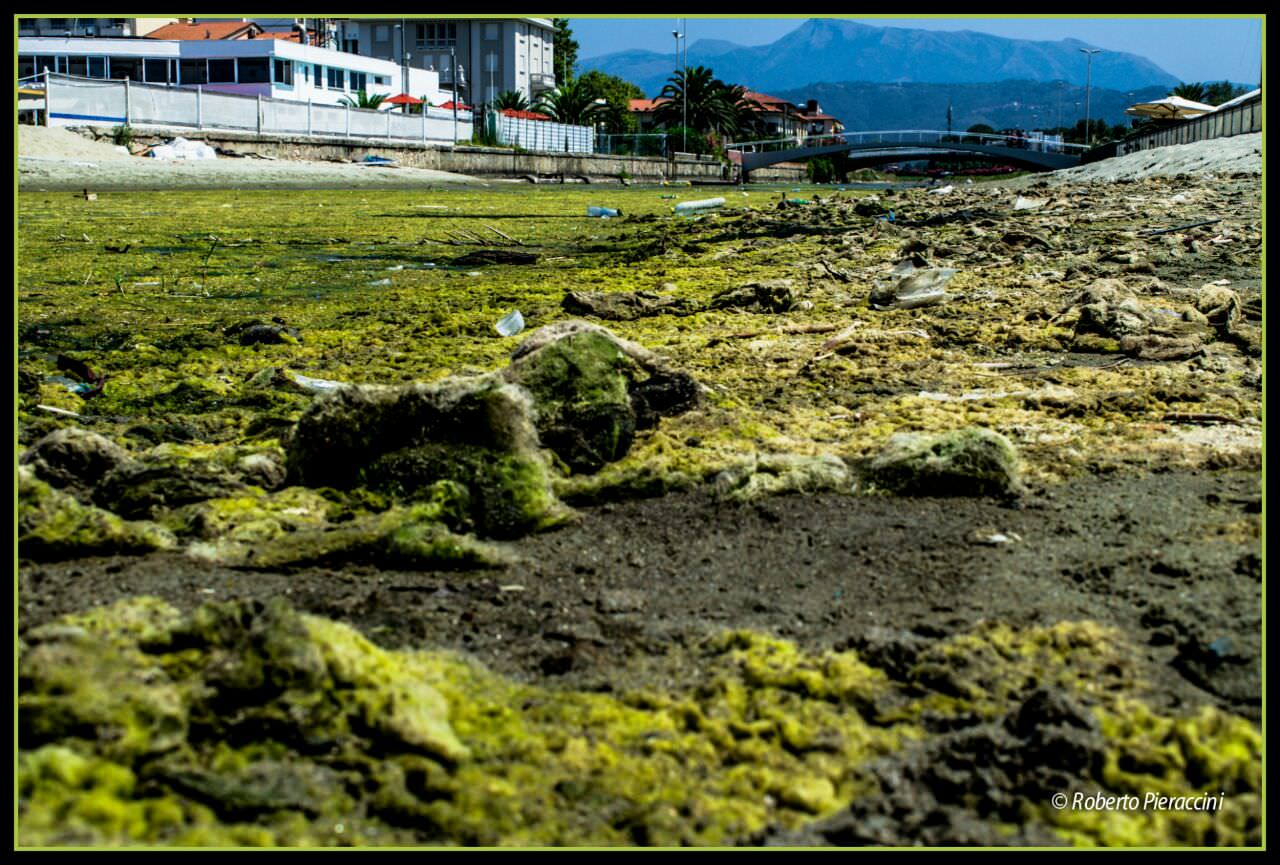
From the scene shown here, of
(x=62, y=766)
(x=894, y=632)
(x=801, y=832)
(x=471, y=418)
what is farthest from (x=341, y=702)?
(x=471, y=418)

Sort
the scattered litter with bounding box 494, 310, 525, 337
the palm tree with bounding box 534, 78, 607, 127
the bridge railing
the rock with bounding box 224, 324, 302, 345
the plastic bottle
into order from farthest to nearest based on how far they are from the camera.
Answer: the palm tree with bounding box 534, 78, 607, 127, the bridge railing, the plastic bottle, the scattered litter with bounding box 494, 310, 525, 337, the rock with bounding box 224, 324, 302, 345

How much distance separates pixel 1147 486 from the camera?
354cm

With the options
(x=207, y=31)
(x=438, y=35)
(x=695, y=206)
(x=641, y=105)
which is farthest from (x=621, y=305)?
(x=641, y=105)

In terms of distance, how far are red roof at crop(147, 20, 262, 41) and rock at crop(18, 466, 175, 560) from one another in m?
84.4

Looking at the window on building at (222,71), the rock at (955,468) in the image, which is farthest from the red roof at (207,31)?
the rock at (955,468)

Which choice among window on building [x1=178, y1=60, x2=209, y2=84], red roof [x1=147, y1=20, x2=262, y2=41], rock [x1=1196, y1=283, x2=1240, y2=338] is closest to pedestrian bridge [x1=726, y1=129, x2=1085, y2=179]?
window on building [x1=178, y1=60, x2=209, y2=84]

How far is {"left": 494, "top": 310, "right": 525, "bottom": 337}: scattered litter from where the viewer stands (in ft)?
20.3

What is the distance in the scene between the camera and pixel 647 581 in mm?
2922

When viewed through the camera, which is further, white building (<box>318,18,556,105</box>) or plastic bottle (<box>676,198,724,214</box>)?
white building (<box>318,18,556,105</box>)

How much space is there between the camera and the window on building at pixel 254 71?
65.1 m

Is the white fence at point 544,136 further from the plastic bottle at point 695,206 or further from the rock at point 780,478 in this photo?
the rock at point 780,478

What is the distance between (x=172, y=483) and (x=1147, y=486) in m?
2.74

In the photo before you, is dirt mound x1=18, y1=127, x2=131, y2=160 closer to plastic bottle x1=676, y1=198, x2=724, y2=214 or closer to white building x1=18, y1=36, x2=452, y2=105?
plastic bottle x1=676, y1=198, x2=724, y2=214

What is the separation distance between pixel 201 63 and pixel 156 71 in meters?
2.46
